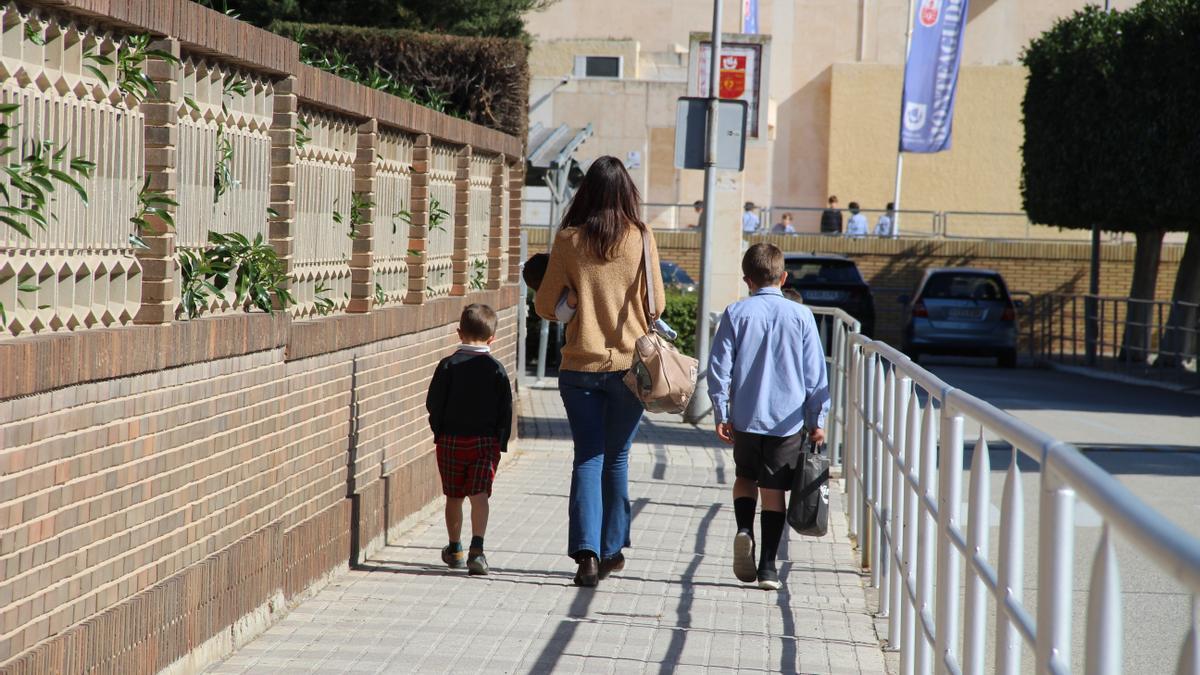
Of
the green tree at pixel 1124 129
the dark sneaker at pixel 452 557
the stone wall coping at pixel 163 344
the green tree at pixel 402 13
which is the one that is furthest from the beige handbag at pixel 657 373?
the green tree at pixel 1124 129

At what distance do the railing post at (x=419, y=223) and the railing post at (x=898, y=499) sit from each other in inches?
146

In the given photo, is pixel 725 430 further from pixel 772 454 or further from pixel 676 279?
pixel 676 279

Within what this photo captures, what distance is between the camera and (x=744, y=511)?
7.59 m

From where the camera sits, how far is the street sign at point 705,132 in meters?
15.1

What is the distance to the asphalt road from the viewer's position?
20.7 ft

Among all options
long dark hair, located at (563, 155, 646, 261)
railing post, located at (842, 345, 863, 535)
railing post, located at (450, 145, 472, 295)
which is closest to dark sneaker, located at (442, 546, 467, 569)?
long dark hair, located at (563, 155, 646, 261)

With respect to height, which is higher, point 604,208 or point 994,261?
point 604,208

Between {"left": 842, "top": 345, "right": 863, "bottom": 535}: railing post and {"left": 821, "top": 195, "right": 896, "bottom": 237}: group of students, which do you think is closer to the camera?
{"left": 842, "top": 345, "right": 863, "bottom": 535}: railing post

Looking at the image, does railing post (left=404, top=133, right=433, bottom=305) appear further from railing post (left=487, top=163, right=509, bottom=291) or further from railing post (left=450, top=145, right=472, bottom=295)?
railing post (left=487, top=163, right=509, bottom=291)

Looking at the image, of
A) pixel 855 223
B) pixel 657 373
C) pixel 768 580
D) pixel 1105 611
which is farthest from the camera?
pixel 855 223

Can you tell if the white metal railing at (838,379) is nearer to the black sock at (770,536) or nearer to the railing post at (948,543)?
the black sock at (770,536)

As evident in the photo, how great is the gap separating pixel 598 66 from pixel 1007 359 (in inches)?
794

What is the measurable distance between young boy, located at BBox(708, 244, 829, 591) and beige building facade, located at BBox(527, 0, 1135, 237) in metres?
34.0

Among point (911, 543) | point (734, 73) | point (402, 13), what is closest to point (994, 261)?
point (734, 73)
